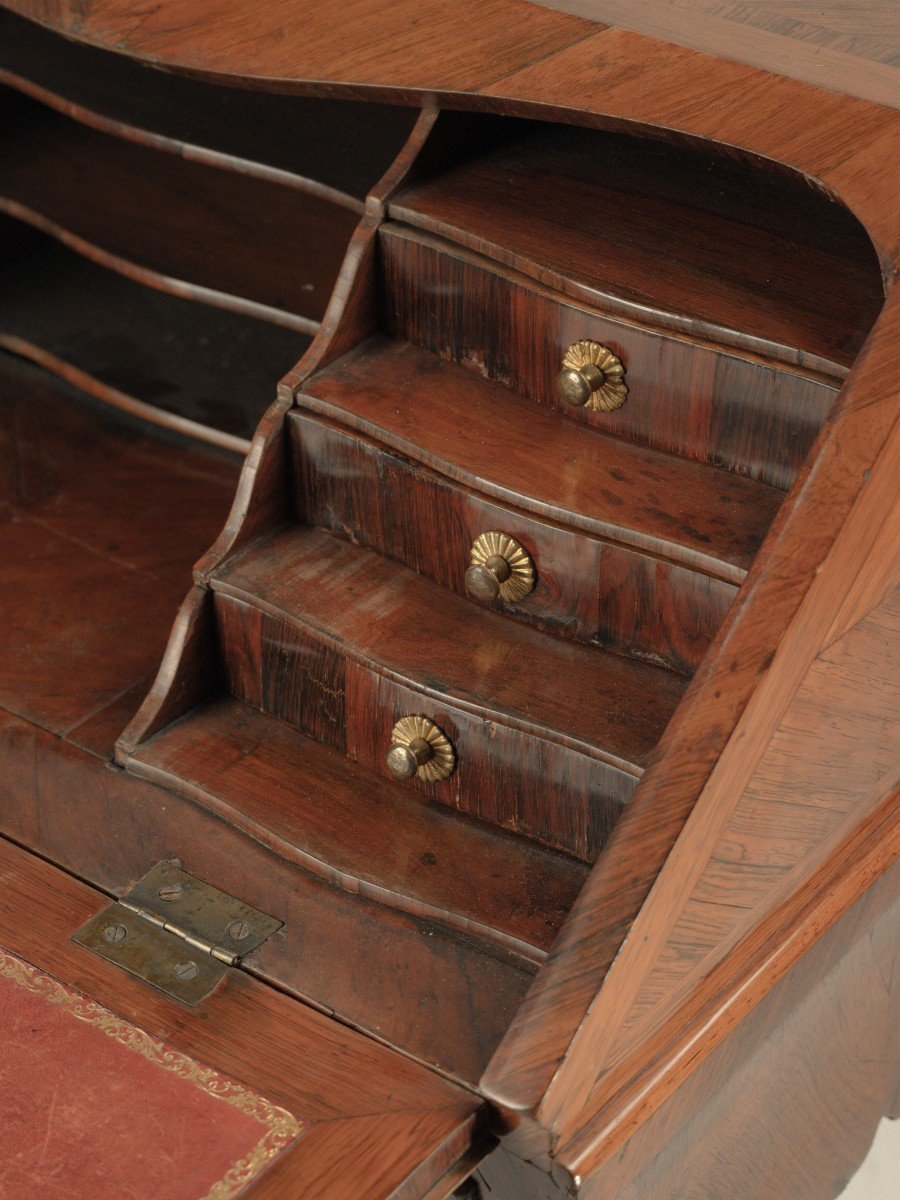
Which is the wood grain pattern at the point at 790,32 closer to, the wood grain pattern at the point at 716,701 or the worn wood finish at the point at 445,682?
the wood grain pattern at the point at 716,701

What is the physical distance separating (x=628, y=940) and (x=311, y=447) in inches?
22.3

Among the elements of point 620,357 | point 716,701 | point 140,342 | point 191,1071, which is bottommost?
point 191,1071

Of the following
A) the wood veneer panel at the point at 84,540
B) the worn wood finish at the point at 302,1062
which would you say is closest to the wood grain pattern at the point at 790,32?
the wood veneer panel at the point at 84,540

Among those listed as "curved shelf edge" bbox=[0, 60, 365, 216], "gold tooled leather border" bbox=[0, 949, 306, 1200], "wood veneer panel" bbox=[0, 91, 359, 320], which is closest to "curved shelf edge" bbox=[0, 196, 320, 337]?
"wood veneer panel" bbox=[0, 91, 359, 320]

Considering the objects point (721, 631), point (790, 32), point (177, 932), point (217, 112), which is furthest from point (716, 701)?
point (217, 112)

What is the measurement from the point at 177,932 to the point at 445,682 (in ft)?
0.99

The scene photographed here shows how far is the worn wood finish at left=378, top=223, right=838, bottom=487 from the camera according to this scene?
1243 mm

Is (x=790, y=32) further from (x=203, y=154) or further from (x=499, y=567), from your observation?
(x=203, y=154)

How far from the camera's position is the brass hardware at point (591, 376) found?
4.28ft

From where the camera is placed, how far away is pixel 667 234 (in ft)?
4.48

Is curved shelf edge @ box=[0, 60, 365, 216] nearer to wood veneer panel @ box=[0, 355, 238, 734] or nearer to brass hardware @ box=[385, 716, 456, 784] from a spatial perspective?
wood veneer panel @ box=[0, 355, 238, 734]

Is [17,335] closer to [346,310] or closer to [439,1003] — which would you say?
[346,310]

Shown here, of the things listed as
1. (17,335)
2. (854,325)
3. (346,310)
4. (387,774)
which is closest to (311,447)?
(346,310)

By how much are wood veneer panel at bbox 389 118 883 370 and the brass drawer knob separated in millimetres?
216
